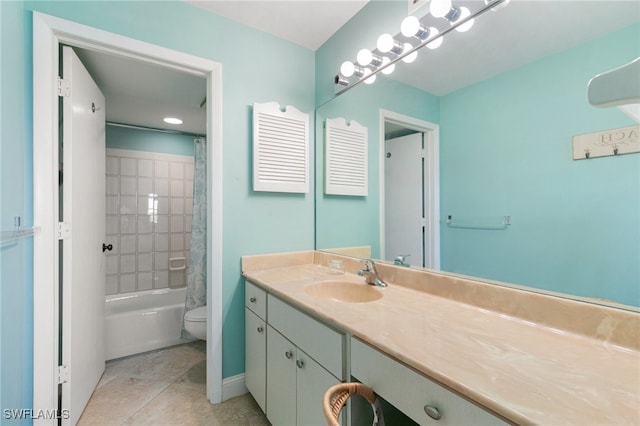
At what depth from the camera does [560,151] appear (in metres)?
0.90

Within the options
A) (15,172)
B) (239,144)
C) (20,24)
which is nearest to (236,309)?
(239,144)

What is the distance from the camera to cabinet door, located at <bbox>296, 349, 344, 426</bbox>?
102 cm

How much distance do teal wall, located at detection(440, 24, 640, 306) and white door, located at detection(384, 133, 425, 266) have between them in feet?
0.63

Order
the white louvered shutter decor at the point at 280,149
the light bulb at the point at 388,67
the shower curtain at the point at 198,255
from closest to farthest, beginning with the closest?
the light bulb at the point at 388,67
the white louvered shutter decor at the point at 280,149
the shower curtain at the point at 198,255

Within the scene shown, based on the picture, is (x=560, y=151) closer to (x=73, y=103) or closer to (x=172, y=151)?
(x=73, y=103)

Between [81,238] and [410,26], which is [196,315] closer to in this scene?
[81,238]

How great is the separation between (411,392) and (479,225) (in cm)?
75

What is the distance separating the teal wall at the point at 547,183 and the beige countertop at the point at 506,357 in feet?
0.56

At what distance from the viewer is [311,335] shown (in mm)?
1081

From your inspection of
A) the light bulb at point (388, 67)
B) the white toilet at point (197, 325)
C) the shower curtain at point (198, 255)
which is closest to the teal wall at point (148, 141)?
the shower curtain at point (198, 255)

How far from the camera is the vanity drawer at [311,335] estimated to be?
0.95m

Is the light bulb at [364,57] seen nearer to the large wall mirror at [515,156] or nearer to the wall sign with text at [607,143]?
the large wall mirror at [515,156]

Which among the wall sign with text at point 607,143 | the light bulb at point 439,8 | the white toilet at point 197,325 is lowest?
the white toilet at point 197,325

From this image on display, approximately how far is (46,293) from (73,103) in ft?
3.33
